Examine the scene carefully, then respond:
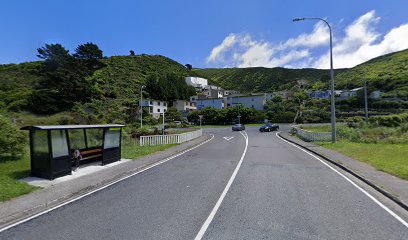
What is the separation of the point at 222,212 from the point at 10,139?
39.4 ft

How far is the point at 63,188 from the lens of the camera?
977 centimetres

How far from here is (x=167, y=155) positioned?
18.7 meters

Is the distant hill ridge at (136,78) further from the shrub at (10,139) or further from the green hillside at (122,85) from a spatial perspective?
the shrub at (10,139)

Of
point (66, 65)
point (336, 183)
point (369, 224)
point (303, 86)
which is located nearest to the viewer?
point (369, 224)

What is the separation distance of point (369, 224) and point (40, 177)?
1042 centimetres

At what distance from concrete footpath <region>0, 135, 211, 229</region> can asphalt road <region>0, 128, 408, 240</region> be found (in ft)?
1.92

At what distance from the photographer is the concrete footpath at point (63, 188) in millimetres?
7383

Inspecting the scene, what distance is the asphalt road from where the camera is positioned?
5.79 m

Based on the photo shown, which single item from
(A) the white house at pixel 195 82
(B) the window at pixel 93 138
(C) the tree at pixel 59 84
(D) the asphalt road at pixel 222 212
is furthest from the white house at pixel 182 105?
(D) the asphalt road at pixel 222 212

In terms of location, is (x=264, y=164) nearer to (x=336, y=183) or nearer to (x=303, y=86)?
(x=336, y=183)

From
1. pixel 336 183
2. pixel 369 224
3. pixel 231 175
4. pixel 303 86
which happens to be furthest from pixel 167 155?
pixel 303 86

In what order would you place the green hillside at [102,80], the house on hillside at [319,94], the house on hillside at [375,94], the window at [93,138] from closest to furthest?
the window at [93,138]
the green hillside at [102,80]
the house on hillside at [375,94]
the house on hillside at [319,94]

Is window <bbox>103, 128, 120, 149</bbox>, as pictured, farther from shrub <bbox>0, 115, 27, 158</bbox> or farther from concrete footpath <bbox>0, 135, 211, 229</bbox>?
shrub <bbox>0, 115, 27, 158</bbox>

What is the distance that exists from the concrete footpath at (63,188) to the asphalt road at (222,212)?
59 cm
